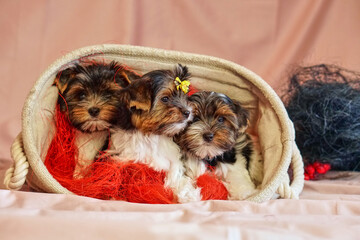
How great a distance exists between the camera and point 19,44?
458cm

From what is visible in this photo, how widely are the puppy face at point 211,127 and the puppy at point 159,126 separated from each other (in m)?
0.12

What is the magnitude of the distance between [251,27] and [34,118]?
118 inches

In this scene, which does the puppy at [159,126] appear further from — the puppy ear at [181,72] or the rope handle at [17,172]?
the rope handle at [17,172]

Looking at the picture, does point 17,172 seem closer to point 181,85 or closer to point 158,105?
point 158,105

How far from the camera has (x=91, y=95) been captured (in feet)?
10.2

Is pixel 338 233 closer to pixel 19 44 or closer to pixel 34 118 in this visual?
pixel 34 118

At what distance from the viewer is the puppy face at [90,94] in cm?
309

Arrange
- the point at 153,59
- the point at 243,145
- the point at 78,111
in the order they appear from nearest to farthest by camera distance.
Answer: the point at 78,111
the point at 153,59
the point at 243,145

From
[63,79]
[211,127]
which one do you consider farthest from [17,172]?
[211,127]

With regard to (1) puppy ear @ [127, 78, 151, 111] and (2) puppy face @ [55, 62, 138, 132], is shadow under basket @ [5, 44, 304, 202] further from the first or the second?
(1) puppy ear @ [127, 78, 151, 111]

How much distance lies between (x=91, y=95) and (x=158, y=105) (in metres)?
0.57

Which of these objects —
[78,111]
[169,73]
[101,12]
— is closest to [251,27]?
[101,12]

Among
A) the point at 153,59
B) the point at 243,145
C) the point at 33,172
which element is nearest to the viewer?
the point at 33,172

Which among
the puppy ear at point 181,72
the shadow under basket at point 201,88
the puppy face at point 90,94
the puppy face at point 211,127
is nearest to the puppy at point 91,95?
the puppy face at point 90,94
